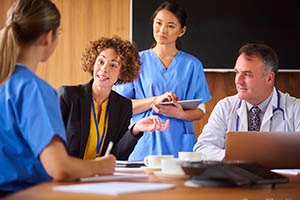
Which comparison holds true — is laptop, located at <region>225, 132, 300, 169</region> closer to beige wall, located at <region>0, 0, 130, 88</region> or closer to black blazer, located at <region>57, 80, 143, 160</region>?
black blazer, located at <region>57, 80, 143, 160</region>

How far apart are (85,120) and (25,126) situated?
988mm

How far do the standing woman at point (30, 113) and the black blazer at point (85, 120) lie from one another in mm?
797

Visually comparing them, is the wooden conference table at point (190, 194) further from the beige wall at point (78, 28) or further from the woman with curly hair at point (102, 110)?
the beige wall at point (78, 28)

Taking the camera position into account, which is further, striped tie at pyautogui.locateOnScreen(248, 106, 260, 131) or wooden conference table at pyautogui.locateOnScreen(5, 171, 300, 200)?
striped tie at pyautogui.locateOnScreen(248, 106, 260, 131)

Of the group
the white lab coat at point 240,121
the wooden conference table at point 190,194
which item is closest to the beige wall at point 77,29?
the white lab coat at point 240,121

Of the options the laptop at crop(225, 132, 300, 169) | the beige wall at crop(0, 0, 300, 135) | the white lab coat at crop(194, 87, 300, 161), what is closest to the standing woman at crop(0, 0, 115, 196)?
the laptop at crop(225, 132, 300, 169)

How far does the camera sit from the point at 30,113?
1.42 m

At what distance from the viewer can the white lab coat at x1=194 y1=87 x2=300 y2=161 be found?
8.64 ft

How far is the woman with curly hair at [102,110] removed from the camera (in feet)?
7.90

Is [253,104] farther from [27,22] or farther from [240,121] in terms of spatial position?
[27,22]

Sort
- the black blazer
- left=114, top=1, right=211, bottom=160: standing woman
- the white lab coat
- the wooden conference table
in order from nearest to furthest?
the wooden conference table, the black blazer, the white lab coat, left=114, top=1, right=211, bottom=160: standing woman

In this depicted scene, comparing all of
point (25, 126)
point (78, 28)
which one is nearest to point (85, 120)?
point (25, 126)

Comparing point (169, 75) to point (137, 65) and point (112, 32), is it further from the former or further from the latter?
point (112, 32)

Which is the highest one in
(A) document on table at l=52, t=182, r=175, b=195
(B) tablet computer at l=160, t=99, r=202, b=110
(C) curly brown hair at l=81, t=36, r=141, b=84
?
(C) curly brown hair at l=81, t=36, r=141, b=84
